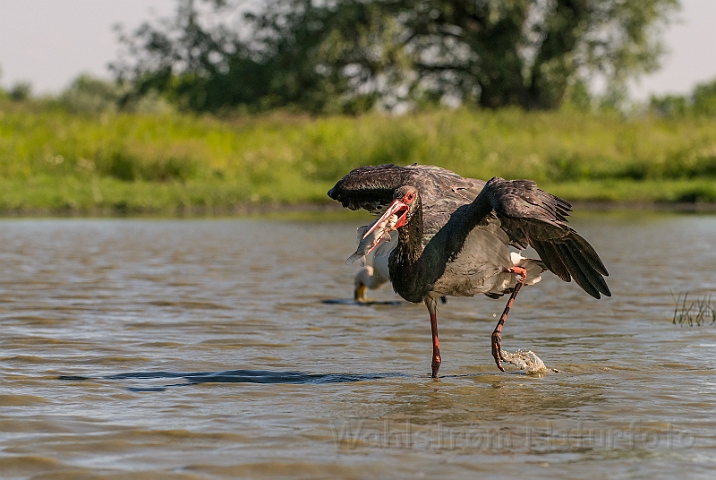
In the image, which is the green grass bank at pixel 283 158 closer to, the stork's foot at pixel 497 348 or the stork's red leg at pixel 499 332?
the stork's red leg at pixel 499 332

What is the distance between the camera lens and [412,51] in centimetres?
3912

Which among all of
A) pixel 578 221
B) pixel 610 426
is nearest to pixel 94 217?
pixel 578 221

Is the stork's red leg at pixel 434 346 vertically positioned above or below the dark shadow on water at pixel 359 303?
above

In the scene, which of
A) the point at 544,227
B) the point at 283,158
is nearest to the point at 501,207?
the point at 544,227

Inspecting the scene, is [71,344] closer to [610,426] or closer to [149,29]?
[610,426]

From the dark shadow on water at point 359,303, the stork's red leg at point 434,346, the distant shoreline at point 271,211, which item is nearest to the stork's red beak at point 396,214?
the stork's red leg at point 434,346

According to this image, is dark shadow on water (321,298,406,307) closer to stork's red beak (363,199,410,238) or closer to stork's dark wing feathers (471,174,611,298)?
stork's dark wing feathers (471,174,611,298)

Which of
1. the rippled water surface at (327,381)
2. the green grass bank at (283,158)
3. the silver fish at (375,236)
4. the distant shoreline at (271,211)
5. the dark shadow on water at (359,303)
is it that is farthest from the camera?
the green grass bank at (283,158)

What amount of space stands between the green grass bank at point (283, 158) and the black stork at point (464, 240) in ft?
53.2

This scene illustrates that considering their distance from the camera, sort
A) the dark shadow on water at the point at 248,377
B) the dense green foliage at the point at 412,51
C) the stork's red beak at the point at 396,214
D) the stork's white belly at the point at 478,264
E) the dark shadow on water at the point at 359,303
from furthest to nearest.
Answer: the dense green foliage at the point at 412,51
the dark shadow on water at the point at 359,303
the stork's white belly at the point at 478,264
the dark shadow on water at the point at 248,377
the stork's red beak at the point at 396,214

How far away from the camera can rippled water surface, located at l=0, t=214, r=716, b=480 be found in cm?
477

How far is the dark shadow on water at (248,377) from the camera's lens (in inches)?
260

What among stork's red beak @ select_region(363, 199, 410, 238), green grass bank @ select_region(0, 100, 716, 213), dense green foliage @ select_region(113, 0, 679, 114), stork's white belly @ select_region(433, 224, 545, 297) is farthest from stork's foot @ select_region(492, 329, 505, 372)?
dense green foliage @ select_region(113, 0, 679, 114)

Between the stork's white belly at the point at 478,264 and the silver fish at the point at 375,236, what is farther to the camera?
the stork's white belly at the point at 478,264
